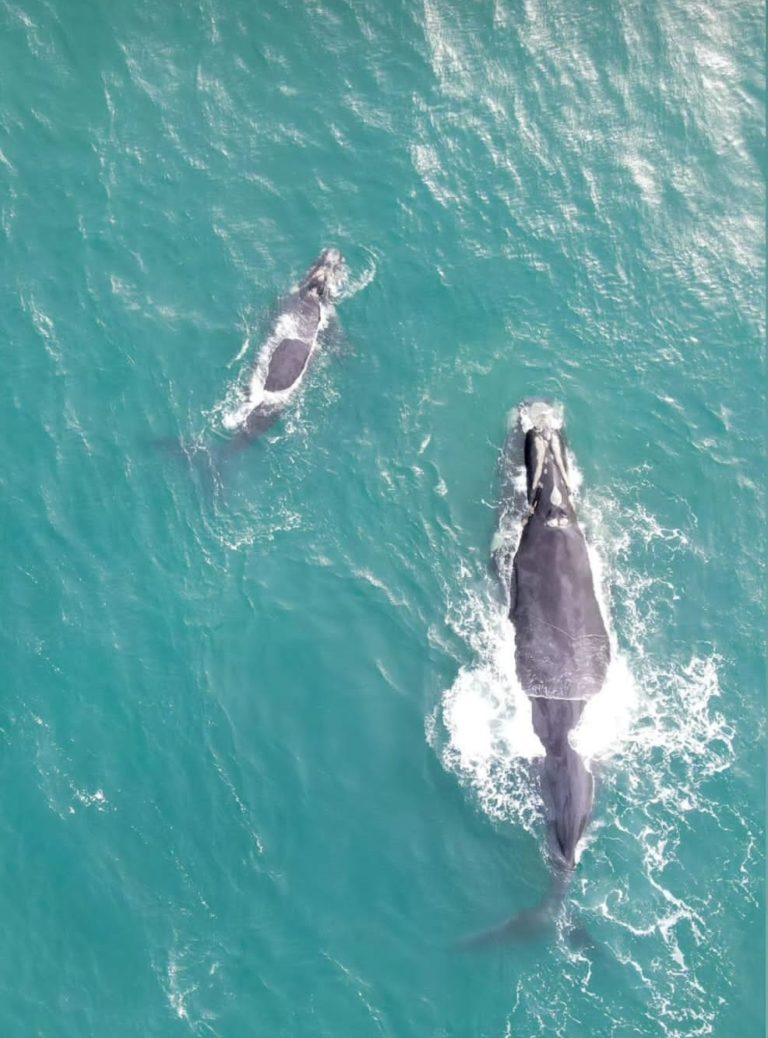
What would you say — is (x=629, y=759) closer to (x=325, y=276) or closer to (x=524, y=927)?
(x=524, y=927)

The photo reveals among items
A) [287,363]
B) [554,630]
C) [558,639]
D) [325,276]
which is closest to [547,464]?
[554,630]

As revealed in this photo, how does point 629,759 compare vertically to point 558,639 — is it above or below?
below

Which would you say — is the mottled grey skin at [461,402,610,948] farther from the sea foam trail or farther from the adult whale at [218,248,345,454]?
the adult whale at [218,248,345,454]

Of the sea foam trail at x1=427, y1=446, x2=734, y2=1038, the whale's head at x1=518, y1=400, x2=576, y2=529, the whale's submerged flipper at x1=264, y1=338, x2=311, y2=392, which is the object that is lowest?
the sea foam trail at x1=427, y1=446, x2=734, y2=1038

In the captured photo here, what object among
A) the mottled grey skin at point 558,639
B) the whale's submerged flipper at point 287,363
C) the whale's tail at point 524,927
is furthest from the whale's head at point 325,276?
the whale's tail at point 524,927

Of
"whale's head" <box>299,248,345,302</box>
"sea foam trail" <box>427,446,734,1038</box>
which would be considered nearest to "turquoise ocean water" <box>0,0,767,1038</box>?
"sea foam trail" <box>427,446,734,1038</box>

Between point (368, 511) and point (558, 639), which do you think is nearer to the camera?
point (558, 639)
